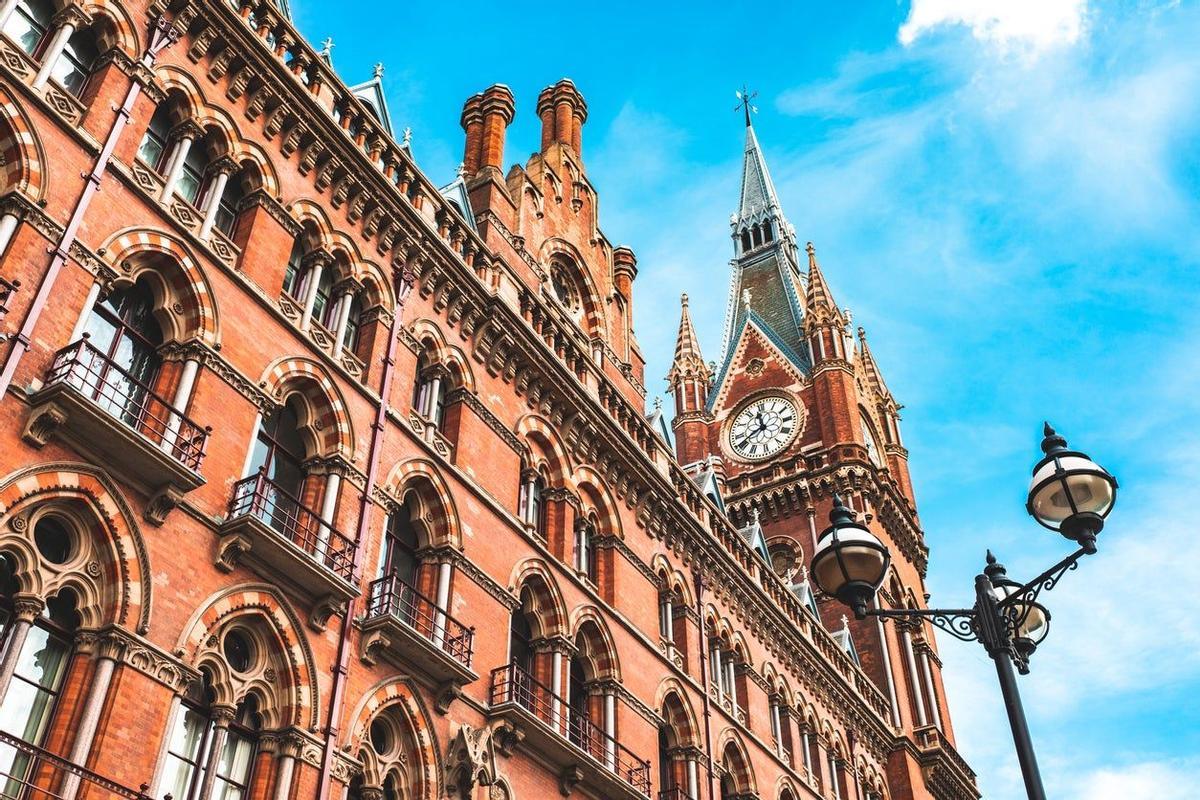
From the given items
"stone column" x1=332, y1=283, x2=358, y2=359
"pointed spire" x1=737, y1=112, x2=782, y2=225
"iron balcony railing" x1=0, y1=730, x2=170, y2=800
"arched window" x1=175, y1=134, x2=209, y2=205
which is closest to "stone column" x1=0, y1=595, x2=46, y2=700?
"iron balcony railing" x1=0, y1=730, x2=170, y2=800

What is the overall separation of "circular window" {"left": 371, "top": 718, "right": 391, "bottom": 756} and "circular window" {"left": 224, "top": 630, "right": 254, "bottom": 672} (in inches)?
96.9

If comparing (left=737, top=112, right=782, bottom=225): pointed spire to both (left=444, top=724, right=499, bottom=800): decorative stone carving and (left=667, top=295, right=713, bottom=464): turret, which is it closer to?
(left=667, top=295, right=713, bottom=464): turret

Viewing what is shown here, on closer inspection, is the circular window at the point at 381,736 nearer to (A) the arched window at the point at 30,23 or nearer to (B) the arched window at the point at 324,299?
(B) the arched window at the point at 324,299

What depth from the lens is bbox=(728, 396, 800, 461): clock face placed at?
5350 cm

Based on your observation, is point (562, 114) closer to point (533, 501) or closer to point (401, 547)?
point (533, 501)

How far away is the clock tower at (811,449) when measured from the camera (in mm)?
45562

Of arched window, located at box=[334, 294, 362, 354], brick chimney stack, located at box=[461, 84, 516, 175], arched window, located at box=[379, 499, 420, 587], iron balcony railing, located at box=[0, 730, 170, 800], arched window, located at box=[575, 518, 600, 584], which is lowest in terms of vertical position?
iron balcony railing, located at box=[0, 730, 170, 800]

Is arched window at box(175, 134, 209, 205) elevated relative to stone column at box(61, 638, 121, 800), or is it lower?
elevated

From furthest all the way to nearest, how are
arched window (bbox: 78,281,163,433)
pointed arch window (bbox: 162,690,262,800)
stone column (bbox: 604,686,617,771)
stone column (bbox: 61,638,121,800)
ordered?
stone column (bbox: 604,686,617,771), arched window (bbox: 78,281,163,433), pointed arch window (bbox: 162,690,262,800), stone column (bbox: 61,638,121,800)

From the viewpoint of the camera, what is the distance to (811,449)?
2031 inches

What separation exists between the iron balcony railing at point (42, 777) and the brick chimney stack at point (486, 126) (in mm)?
19030

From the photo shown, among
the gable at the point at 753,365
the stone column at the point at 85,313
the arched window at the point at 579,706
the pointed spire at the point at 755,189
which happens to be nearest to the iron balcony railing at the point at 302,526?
the stone column at the point at 85,313

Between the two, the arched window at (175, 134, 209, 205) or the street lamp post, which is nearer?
the street lamp post

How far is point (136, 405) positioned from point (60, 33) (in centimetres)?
550
